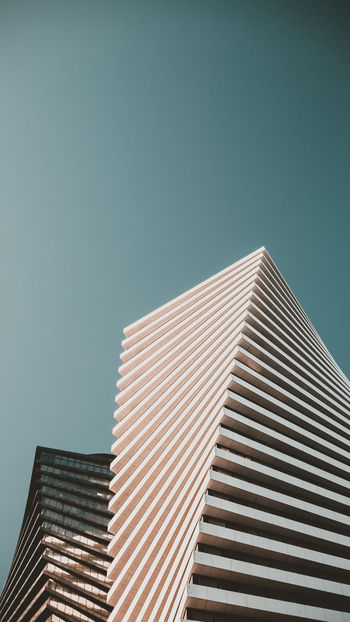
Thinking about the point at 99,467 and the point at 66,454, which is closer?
the point at 99,467

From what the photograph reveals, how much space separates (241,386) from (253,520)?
10.5 m

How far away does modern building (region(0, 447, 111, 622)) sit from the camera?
64375 mm

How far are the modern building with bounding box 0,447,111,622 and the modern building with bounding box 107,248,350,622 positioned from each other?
37725 mm

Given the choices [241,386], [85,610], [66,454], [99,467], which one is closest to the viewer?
[241,386]

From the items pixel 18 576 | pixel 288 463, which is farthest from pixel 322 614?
pixel 18 576

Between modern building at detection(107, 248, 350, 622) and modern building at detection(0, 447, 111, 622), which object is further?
modern building at detection(0, 447, 111, 622)

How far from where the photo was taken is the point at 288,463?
32.3 metres

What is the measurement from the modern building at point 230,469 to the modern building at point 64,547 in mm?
37725

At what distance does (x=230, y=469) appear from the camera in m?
29.9

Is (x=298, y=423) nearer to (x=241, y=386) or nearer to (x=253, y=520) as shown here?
(x=241, y=386)

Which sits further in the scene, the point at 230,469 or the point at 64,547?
the point at 64,547

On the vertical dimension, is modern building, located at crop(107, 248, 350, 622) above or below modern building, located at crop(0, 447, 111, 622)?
above

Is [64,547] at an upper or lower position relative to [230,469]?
lower

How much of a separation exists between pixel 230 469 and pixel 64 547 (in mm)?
55809
